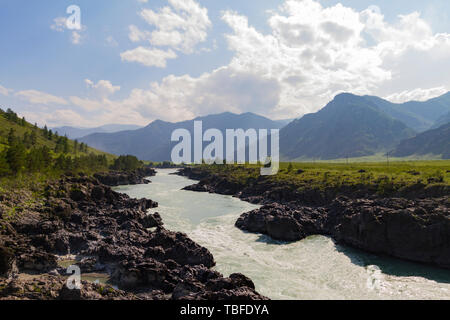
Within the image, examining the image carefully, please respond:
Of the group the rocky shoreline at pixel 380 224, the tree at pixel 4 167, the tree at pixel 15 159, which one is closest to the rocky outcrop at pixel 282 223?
the rocky shoreline at pixel 380 224

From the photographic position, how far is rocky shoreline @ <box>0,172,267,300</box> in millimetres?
23922

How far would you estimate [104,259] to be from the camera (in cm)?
3519

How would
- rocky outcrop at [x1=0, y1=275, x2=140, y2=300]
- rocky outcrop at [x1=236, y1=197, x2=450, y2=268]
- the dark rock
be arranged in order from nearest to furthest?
rocky outcrop at [x1=0, y1=275, x2=140, y2=300] → the dark rock → rocky outcrop at [x1=236, y1=197, x2=450, y2=268]

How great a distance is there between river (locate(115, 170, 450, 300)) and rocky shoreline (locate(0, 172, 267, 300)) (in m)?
5.66

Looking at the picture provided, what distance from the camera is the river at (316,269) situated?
29.1 m

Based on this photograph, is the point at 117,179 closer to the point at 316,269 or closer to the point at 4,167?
the point at 4,167

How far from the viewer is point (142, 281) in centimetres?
2847

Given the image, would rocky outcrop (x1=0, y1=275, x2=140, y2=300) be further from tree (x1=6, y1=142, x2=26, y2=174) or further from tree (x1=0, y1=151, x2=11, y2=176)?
tree (x1=6, y1=142, x2=26, y2=174)

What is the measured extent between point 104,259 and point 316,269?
92.2 feet

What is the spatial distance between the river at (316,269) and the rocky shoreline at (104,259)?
566 centimetres

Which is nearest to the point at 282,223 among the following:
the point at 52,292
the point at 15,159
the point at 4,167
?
the point at 52,292

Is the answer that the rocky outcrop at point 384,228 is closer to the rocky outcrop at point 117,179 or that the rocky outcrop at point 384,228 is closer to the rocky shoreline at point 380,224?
the rocky shoreline at point 380,224

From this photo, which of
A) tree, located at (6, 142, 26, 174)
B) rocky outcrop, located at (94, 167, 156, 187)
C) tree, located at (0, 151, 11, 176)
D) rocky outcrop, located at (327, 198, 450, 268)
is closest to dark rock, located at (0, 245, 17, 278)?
tree, located at (0, 151, 11, 176)
